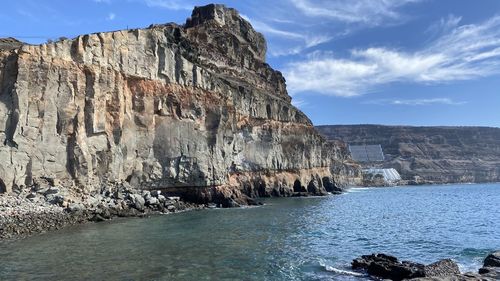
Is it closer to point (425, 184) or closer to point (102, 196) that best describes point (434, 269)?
point (102, 196)

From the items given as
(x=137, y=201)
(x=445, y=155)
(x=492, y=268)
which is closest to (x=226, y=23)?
(x=137, y=201)

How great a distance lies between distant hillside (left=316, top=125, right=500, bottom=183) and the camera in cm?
17075

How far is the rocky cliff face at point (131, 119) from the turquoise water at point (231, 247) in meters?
7.45

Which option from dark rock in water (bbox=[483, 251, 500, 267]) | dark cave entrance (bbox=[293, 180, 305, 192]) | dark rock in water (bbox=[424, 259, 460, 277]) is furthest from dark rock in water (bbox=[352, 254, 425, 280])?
dark cave entrance (bbox=[293, 180, 305, 192])

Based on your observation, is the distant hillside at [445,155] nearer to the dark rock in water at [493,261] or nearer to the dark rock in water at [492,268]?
the dark rock in water at [493,261]

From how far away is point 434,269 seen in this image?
51.8 feet

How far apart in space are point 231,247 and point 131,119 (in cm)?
2285

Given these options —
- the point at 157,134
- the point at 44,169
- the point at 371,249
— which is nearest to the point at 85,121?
the point at 44,169

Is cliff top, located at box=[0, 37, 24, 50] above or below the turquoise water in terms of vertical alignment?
above

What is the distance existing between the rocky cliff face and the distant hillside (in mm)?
111539

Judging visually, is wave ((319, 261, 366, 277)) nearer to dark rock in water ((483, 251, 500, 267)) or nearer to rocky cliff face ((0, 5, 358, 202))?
dark rock in water ((483, 251, 500, 267))

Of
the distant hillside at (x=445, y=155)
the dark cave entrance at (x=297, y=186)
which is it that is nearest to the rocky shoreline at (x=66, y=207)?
the dark cave entrance at (x=297, y=186)

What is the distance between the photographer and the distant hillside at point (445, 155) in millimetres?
170750

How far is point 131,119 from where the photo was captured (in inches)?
1602
